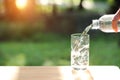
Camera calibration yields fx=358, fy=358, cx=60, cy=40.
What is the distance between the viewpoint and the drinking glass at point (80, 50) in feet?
4.53

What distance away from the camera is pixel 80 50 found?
138cm

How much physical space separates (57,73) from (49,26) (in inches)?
169

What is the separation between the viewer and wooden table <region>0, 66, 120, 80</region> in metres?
1.31

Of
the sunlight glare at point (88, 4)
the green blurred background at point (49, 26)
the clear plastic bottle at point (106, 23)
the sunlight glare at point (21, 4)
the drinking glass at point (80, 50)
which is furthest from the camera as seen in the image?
the sunlight glare at point (88, 4)

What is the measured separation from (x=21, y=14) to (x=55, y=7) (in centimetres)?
56

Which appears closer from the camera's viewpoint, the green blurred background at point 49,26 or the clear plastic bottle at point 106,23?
the clear plastic bottle at point 106,23

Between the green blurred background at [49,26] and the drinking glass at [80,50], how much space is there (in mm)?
3160

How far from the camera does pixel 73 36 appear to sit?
1387mm

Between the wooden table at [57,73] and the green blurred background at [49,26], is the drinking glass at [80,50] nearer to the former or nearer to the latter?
the wooden table at [57,73]

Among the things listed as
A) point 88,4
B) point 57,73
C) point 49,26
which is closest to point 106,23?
point 57,73

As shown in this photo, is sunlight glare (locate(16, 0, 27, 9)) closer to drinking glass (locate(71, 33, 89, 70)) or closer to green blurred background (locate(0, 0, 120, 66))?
green blurred background (locate(0, 0, 120, 66))

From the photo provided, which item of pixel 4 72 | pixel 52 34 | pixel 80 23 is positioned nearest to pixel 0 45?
pixel 52 34

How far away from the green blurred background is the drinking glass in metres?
3.16

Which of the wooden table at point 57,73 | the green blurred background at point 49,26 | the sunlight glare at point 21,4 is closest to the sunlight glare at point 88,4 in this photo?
the green blurred background at point 49,26
